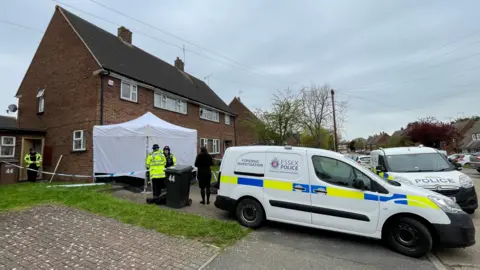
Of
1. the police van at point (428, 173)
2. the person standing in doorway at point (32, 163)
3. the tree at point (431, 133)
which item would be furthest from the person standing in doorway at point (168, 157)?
the tree at point (431, 133)

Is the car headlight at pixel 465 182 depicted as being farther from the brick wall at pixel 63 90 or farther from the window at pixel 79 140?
the window at pixel 79 140

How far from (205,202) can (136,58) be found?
45.4 feet

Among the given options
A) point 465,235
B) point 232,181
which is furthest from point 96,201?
point 465,235

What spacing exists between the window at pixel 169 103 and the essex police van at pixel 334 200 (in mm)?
11242

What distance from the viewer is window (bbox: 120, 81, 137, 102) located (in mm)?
13542

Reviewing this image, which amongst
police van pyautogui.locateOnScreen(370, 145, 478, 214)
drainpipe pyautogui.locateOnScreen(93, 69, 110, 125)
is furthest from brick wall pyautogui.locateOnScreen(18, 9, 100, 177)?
police van pyautogui.locateOnScreen(370, 145, 478, 214)

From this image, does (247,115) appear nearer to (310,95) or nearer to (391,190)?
(310,95)

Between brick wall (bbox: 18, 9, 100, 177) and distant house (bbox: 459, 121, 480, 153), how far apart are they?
61.4 m

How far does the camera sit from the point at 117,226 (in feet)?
17.3

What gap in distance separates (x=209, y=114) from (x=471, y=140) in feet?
187

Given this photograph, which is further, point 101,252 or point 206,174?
point 206,174

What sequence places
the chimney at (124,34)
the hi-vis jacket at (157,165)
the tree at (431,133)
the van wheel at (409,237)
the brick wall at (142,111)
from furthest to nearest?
the tree at (431,133), the chimney at (124,34), the brick wall at (142,111), the hi-vis jacket at (157,165), the van wheel at (409,237)

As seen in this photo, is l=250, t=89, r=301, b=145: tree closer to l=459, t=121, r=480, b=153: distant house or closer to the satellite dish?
the satellite dish

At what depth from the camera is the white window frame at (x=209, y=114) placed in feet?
69.8
